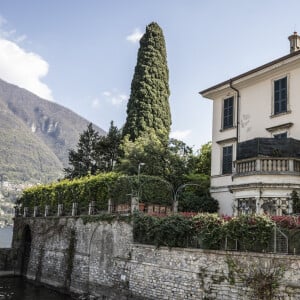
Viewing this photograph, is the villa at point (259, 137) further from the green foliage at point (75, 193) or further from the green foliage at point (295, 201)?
the green foliage at point (75, 193)

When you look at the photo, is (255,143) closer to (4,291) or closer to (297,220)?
(297,220)

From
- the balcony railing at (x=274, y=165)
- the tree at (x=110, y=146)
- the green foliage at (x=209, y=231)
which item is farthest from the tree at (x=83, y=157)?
the green foliage at (x=209, y=231)

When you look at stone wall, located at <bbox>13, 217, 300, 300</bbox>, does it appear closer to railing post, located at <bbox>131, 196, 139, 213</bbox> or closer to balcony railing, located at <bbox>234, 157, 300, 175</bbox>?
railing post, located at <bbox>131, 196, 139, 213</bbox>

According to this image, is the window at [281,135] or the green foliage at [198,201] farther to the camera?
the green foliage at [198,201]

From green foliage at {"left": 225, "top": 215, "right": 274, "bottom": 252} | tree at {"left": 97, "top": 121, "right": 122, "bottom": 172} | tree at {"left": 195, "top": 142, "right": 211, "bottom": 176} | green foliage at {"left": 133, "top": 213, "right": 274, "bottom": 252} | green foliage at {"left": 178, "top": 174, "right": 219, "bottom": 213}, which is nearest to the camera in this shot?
green foliage at {"left": 225, "top": 215, "right": 274, "bottom": 252}

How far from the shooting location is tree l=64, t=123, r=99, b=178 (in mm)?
49844

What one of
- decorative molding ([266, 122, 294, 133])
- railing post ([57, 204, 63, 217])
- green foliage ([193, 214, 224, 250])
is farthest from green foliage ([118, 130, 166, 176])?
green foliage ([193, 214, 224, 250])

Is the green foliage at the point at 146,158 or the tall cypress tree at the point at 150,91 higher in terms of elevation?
the tall cypress tree at the point at 150,91

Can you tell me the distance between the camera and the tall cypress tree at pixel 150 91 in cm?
3716

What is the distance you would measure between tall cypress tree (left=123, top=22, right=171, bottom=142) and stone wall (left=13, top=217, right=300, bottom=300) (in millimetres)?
11290

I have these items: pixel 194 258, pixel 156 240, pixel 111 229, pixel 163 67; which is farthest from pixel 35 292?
pixel 163 67

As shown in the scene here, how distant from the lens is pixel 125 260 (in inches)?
875

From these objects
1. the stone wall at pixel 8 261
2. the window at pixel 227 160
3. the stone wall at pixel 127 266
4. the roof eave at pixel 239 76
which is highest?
the roof eave at pixel 239 76

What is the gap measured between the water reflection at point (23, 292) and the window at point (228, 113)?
15.0 m
